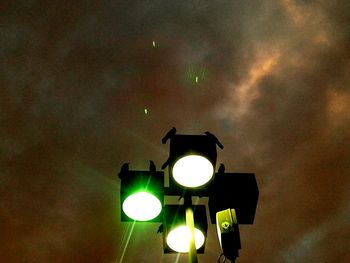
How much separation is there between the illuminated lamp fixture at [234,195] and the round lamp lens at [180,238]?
0.29 m

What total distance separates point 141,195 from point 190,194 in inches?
23.1

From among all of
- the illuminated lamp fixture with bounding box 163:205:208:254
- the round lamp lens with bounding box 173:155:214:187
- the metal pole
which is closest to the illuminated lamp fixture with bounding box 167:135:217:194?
the round lamp lens with bounding box 173:155:214:187

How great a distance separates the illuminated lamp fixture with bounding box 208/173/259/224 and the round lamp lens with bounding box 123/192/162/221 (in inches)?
26.3

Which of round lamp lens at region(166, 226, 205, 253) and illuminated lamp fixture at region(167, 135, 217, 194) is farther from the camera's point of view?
round lamp lens at region(166, 226, 205, 253)

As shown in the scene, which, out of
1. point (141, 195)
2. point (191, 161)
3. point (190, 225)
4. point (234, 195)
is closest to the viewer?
point (190, 225)

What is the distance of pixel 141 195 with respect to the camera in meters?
4.33

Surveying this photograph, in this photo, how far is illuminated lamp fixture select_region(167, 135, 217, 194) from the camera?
4.07 meters

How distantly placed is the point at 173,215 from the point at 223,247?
1014 millimetres

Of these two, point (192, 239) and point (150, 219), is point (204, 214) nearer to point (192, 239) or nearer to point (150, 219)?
point (150, 219)

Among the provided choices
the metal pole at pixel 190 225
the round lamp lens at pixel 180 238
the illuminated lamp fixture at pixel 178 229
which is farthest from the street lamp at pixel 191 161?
the round lamp lens at pixel 180 238

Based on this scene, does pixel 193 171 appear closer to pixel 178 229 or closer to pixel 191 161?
pixel 191 161

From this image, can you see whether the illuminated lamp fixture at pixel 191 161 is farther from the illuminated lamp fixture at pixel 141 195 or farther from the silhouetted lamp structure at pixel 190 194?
the illuminated lamp fixture at pixel 141 195

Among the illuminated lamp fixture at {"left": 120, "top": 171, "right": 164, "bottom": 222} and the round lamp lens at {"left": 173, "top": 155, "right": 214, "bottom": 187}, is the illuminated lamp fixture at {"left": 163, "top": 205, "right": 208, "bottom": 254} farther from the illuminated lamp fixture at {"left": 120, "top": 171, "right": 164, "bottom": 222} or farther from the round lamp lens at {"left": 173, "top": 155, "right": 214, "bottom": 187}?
the round lamp lens at {"left": 173, "top": 155, "right": 214, "bottom": 187}

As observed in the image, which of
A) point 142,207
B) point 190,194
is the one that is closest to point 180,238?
point 142,207
